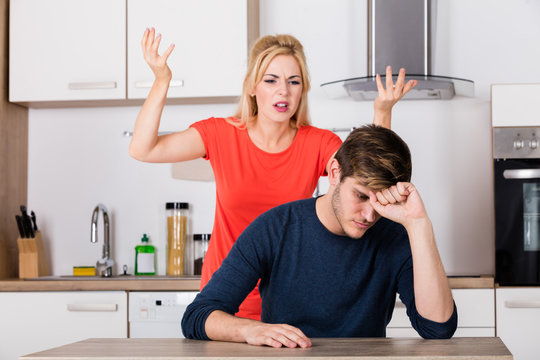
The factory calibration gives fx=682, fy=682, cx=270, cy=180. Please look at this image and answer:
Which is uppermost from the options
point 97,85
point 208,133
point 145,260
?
point 97,85

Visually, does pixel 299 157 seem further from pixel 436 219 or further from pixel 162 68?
pixel 436 219

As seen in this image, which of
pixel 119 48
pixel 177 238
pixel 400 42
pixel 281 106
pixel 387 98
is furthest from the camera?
pixel 177 238

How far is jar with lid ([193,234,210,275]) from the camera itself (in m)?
3.40

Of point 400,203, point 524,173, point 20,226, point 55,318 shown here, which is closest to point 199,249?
point 55,318

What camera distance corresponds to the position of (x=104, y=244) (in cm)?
357

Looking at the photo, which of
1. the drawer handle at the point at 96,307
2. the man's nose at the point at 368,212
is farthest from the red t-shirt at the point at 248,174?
the drawer handle at the point at 96,307

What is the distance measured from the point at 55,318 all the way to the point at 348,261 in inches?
75.3

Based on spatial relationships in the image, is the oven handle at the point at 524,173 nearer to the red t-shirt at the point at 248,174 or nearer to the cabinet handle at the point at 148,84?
the red t-shirt at the point at 248,174

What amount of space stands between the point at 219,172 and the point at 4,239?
6.10 feet

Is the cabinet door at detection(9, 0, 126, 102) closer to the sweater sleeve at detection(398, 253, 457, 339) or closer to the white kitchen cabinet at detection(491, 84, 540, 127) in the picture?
the white kitchen cabinet at detection(491, 84, 540, 127)

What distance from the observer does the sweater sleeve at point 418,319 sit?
1.47 m

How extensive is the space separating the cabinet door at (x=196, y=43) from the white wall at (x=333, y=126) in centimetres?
32

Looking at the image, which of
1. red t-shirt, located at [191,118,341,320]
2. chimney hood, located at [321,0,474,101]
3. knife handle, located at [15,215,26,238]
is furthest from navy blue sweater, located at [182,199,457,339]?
knife handle, located at [15,215,26,238]

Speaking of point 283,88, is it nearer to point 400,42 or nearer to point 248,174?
point 248,174
